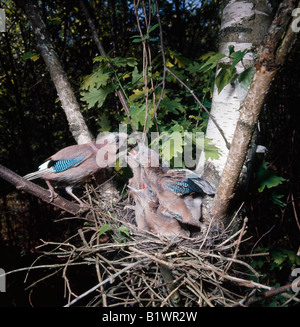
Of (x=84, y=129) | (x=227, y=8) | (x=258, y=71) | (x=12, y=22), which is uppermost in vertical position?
(x=12, y=22)

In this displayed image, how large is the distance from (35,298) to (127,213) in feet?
13.7

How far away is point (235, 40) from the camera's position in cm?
174

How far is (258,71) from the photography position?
109 cm

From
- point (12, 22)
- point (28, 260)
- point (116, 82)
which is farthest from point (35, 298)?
point (12, 22)

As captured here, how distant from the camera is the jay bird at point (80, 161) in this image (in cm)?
236

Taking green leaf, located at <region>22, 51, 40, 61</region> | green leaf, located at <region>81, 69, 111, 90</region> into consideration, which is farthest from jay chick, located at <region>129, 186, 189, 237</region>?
green leaf, located at <region>22, 51, 40, 61</region>

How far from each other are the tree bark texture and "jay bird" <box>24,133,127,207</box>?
53.2 inches

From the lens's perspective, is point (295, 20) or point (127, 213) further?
point (127, 213)

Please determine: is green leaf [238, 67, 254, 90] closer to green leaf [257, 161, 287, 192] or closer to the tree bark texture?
the tree bark texture

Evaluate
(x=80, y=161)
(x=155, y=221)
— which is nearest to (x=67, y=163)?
(x=80, y=161)

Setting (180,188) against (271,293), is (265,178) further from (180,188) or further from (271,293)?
(271,293)

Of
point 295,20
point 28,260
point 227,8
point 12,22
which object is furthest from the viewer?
point 28,260

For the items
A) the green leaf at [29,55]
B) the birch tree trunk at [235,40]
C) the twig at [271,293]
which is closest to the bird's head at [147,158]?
the birch tree trunk at [235,40]
